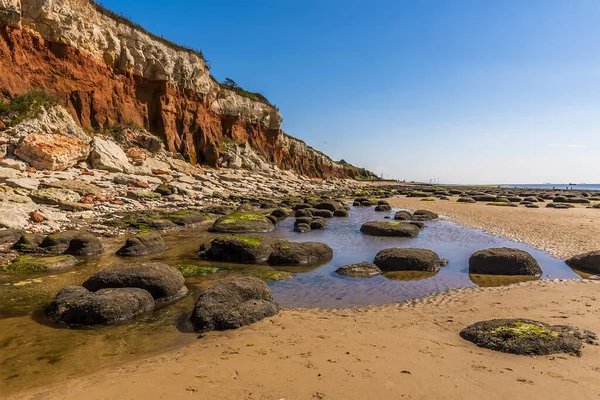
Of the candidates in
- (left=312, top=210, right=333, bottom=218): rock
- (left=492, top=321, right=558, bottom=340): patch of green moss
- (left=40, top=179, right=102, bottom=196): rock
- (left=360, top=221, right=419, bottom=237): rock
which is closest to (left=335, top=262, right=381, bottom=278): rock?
(left=492, top=321, right=558, bottom=340): patch of green moss

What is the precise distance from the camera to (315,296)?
8.40 meters

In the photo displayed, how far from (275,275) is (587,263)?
930cm

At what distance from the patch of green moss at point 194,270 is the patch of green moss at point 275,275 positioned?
4.94ft

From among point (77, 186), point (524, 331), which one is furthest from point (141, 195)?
point (524, 331)

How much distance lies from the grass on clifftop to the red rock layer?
1067 millimetres

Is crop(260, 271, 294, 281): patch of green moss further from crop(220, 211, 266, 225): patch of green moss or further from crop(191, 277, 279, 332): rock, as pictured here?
crop(220, 211, 266, 225): patch of green moss

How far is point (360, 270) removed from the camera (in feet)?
34.0

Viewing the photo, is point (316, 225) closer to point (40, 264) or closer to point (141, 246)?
point (141, 246)

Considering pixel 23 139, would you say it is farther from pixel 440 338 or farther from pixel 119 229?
pixel 440 338

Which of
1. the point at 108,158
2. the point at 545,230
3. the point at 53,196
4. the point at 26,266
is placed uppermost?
the point at 108,158

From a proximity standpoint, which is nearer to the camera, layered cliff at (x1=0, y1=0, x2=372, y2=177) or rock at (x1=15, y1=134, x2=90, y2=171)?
rock at (x1=15, y1=134, x2=90, y2=171)

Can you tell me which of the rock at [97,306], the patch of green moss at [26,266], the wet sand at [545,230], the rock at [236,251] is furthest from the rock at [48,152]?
the wet sand at [545,230]

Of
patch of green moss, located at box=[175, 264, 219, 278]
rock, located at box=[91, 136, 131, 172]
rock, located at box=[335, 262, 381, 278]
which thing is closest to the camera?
patch of green moss, located at box=[175, 264, 219, 278]

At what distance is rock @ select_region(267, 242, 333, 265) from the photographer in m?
11.4
